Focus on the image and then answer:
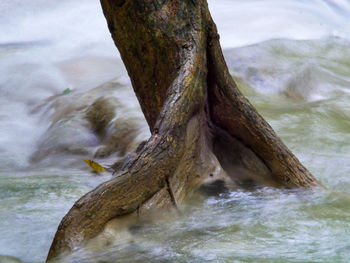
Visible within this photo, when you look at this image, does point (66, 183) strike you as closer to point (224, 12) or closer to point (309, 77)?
point (309, 77)

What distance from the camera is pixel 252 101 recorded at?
7145mm

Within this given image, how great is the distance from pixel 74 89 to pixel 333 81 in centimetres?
393

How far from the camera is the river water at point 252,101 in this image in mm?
2736

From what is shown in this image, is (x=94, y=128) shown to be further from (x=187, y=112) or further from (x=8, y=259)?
(x=8, y=259)

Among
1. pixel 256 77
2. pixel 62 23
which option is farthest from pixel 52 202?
pixel 62 23

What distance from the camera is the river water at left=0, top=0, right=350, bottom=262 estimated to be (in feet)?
8.98

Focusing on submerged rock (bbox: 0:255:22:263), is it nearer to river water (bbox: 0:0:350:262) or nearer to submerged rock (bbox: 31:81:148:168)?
river water (bbox: 0:0:350:262)

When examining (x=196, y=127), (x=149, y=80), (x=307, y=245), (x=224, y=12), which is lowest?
(x=307, y=245)

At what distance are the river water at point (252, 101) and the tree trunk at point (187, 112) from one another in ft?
0.53

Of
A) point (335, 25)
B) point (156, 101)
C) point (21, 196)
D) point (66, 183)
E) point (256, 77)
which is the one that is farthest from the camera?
point (335, 25)

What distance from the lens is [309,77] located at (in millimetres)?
8297

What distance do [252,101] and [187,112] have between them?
13.1 feet

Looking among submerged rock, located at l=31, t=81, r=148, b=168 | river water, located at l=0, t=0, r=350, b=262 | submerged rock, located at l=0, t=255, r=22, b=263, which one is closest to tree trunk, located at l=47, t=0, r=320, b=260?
river water, located at l=0, t=0, r=350, b=262

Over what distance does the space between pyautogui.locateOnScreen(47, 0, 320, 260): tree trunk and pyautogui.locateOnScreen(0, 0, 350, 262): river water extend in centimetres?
16
